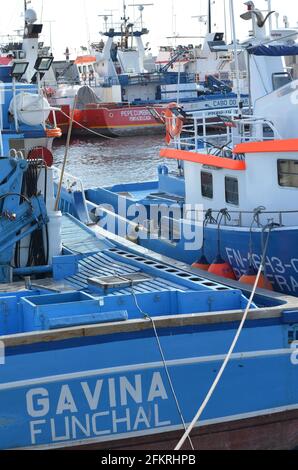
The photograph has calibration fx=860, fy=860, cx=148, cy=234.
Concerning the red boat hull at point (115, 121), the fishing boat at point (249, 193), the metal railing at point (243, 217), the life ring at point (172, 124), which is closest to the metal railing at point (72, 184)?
the fishing boat at point (249, 193)

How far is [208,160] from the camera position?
1529cm

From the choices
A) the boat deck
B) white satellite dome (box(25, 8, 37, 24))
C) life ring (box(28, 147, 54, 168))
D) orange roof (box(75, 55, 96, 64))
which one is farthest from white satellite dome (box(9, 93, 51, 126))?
orange roof (box(75, 55, 96, 64))

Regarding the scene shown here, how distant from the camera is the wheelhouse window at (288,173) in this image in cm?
1340

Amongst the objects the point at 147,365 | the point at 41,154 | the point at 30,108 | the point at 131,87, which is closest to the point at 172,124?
the point at 41,154

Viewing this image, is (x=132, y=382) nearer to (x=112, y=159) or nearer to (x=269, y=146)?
(x=269, y=146)

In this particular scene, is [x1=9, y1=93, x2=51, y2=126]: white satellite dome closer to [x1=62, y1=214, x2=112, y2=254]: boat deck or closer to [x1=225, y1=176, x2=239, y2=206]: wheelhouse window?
[x1=62, y1=214, x2=112, y2=254]: boat deck

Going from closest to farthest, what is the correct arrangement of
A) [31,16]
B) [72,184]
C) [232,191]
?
[232,191]
[31,16]
[72,184]

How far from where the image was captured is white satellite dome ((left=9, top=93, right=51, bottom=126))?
13.6 meters

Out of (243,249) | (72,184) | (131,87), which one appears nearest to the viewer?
(243,249)

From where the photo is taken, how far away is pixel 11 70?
44.9 ft

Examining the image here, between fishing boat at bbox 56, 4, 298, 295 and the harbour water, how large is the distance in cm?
1803

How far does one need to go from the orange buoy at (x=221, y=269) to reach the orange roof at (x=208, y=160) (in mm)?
1686

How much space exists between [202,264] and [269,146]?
219cm
